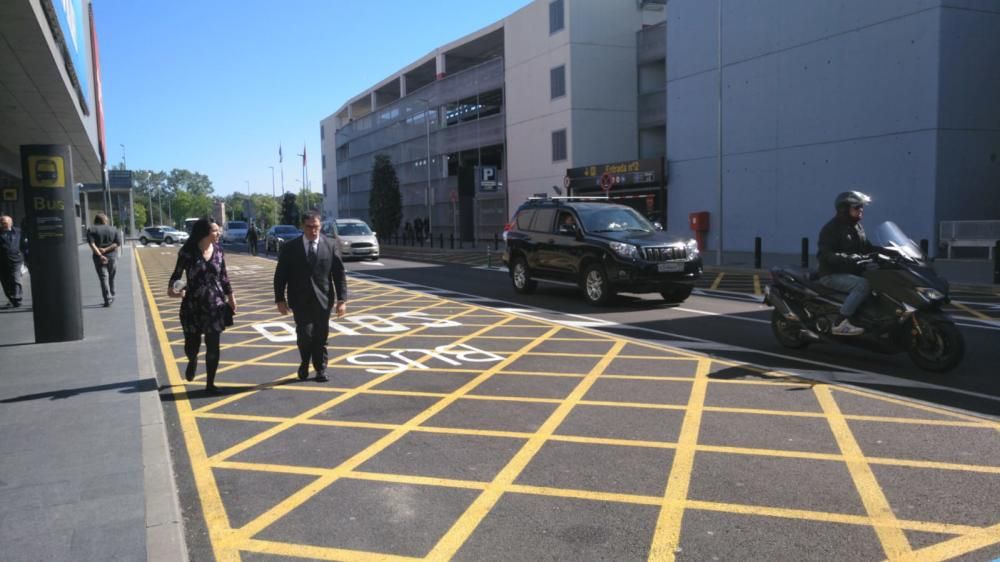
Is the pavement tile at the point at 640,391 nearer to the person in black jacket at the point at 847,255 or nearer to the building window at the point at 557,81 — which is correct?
the person in black jacket at the point at 847,255

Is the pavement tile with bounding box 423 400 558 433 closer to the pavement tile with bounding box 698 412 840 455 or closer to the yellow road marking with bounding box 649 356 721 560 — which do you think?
the yellow road marking with bounding box 649 356 721 560

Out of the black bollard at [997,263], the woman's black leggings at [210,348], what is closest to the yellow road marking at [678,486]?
the woman's black leggings at [210,348]

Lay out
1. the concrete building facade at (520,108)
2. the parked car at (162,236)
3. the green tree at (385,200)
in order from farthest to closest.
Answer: the parked car at (162,236) < the green tree at (385,200) < the concrete building facade at (520,108)

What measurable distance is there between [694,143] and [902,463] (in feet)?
90.8

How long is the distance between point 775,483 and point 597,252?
8.96m

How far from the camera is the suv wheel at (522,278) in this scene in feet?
50.7

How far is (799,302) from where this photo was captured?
8367 millimetres

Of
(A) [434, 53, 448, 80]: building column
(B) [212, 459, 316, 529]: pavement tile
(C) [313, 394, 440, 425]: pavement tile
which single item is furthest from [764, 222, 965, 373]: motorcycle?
(A) [434, 53, 448, 80]: building column

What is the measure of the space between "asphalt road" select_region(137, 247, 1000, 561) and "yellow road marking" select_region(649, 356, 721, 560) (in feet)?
0.05

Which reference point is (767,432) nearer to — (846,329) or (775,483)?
(775,483)

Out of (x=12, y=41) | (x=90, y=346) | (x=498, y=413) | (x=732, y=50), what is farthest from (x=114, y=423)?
(x=732, y=50)

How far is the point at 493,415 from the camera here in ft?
20.1

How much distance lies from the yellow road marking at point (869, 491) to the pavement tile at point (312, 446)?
3.24 metres

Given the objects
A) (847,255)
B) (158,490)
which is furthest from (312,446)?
(847,255)
